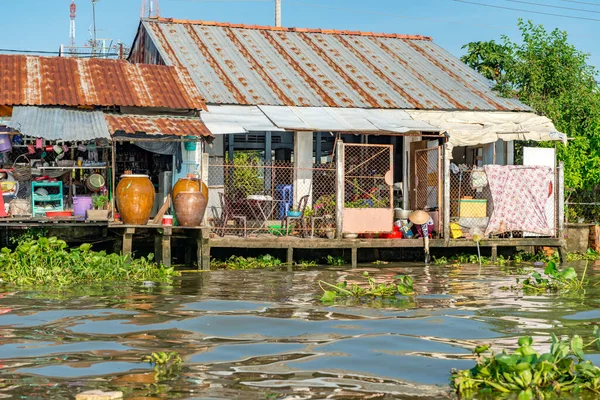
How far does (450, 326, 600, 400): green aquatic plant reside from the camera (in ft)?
22.1

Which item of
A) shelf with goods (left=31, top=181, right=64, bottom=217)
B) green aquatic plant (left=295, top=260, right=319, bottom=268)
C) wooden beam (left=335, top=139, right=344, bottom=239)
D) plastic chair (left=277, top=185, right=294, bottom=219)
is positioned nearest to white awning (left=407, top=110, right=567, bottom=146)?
wooden beam (left=335, top=139, right=344, bottom=239)

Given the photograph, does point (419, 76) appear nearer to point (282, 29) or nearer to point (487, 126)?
point (487, 126)

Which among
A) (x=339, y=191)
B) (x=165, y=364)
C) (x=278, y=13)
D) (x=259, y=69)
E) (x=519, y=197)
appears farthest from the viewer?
(x=278, y=13)

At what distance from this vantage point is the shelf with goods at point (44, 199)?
1781cm

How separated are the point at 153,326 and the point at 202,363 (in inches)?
84.0

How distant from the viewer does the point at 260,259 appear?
61.5 ft

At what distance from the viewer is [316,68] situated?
23141mm

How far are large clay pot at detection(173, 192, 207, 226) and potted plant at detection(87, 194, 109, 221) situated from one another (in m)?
1.42

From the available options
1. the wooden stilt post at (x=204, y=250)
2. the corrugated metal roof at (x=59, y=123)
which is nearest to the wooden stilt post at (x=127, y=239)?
the wooden stilt post at (x=204, y=250)

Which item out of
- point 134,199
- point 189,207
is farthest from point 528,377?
point 134,199

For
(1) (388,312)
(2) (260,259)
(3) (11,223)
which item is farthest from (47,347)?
(2) (260,259)

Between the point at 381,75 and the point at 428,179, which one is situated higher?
the point at 381,75

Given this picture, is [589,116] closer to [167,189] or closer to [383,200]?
[383,200]

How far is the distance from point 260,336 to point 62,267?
676 cm
